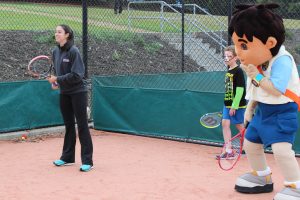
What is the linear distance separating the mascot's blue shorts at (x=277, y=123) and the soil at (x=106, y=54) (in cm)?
712

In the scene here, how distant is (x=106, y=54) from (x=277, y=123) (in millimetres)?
9294

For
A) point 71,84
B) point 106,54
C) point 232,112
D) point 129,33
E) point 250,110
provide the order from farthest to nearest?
point 129,33
point 106,54
point 232,112
point 71,84
point 250,110

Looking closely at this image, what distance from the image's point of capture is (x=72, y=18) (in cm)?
1540

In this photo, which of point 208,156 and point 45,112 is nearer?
point 208,156

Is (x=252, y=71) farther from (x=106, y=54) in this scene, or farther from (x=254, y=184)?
(x=106, y=54)

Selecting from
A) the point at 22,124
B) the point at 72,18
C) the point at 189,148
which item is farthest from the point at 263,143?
the point at 72,18

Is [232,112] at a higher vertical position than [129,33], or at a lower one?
lower

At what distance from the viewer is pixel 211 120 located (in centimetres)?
800

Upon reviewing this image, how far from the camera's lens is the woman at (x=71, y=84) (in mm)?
6480

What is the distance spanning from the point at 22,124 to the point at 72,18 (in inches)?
277

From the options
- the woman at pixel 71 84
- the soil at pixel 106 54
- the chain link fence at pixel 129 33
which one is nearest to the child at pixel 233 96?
the woman at pixel 71 84

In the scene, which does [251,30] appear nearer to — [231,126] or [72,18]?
[231,126]

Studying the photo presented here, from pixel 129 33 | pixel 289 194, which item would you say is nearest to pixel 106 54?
pixel 129 33

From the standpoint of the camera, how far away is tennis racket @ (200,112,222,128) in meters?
7.94
